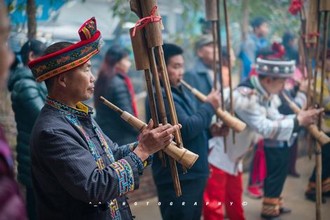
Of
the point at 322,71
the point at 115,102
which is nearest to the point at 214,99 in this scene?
the point at 322,71

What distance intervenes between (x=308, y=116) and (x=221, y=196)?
3.45 feet

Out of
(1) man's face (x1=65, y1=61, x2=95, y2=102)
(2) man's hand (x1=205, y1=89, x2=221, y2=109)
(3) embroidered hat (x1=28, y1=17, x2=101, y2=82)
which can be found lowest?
(2) man's hand (x1=205, y1=89, x2=221, y2=109)

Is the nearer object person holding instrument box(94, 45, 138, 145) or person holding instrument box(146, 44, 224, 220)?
person holding instrument box(146, 44, 224, 220)

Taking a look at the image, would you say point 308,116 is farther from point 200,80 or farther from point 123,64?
point 123,64

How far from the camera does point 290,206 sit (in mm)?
4727

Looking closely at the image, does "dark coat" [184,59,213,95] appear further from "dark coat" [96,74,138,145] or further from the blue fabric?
"dark coat" [96,74,138,145]

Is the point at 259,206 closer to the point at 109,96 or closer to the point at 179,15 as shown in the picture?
the point at 109,96

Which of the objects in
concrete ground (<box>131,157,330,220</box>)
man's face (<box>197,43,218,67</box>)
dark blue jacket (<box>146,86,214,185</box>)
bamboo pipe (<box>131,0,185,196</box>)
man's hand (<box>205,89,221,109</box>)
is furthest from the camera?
man's face (<box>197,43,218,67</box>)

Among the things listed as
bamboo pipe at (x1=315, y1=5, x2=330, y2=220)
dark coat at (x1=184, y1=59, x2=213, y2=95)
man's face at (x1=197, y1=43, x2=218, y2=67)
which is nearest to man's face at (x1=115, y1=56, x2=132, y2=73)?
dark coat at (x1=184, y1=59, x2=213, y2=95)

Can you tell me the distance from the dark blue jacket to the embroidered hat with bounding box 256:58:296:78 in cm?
108

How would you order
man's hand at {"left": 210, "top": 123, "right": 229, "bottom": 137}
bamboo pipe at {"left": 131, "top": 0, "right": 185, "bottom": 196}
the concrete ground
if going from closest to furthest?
bamboo pipe at {"left": 131, "top": 0, "right": 185, "bottom": 196}
man's hand at {"left": 210, "top": 123, "right": 229, "bottom": 137}
the concrete ground

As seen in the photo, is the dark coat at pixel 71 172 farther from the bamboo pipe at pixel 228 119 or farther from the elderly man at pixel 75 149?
the bamboo pipe at pixel 228 119

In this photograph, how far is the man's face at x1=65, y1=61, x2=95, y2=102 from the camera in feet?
6.46

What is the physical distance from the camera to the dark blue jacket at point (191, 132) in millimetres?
3021
